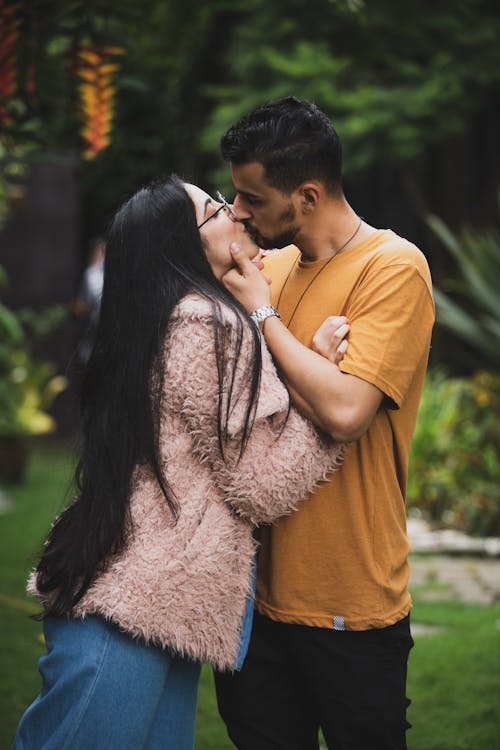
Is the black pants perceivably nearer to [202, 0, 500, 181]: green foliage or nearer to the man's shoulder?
the man's shoulder

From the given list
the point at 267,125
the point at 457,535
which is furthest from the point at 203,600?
the point at 457,535

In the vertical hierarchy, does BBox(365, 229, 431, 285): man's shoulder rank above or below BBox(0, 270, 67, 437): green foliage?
above

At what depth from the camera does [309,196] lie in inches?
103

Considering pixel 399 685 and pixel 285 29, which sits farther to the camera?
pixel 285 29

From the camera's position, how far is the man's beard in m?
2.63

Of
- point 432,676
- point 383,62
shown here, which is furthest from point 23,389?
point 432,676

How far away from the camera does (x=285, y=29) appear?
9.40 meters

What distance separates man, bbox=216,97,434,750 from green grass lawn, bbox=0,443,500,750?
0.72 meters

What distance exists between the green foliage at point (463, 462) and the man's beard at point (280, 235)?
16.9 ft

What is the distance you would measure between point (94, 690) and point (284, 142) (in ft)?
4.69

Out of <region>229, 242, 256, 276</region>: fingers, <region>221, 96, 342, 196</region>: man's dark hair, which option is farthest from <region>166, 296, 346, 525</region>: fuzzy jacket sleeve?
<region>221, 96, 342, 196</region>: man's dark hair

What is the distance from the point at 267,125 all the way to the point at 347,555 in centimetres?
113

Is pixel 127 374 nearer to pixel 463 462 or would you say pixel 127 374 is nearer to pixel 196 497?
pixel 196 497

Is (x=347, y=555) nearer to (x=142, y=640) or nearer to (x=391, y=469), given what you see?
(x=391, y=469)
